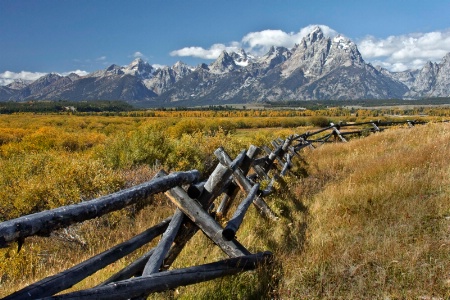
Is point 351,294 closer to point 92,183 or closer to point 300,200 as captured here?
point 300,200

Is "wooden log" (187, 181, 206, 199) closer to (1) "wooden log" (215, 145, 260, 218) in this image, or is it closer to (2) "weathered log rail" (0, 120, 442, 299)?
(2) "weathered log rail" (0, 120, 442, 299)

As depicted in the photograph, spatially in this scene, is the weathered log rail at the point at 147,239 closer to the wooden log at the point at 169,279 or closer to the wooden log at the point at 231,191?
the wooden log at the point at 169,279

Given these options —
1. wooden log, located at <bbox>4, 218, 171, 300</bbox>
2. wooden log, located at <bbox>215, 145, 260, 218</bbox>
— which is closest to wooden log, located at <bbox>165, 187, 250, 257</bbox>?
wooden log, located at <bbox>4, 218, 171, 300</bbox>

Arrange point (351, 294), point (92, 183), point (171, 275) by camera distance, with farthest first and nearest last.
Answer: point (92, 183) < point (351, 294) < point (171, 275)

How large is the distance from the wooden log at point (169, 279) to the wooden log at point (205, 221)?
161 mm

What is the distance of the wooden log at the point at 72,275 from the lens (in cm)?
215

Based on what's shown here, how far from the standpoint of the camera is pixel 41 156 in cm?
1186

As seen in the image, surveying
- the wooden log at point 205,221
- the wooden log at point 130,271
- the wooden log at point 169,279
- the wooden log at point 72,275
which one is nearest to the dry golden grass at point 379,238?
the wooden log at point 169,279

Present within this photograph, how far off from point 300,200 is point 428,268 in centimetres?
331

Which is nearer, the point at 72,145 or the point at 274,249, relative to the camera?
the point at 274,249

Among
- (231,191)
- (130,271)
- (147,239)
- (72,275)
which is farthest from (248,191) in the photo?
(72,275)

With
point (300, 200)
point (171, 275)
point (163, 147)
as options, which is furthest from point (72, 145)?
point (171, 275)

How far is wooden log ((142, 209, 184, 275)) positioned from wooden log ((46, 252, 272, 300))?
163mm

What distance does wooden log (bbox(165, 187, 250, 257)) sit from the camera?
11.7 ft
